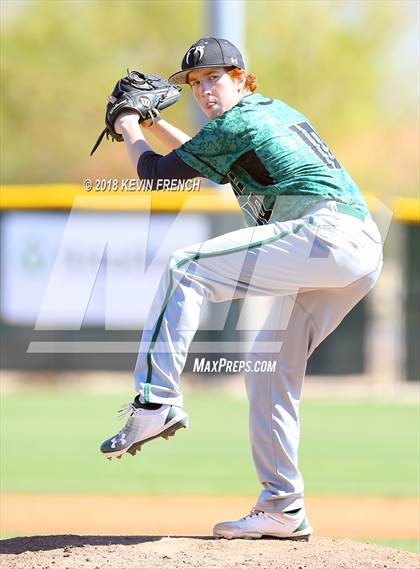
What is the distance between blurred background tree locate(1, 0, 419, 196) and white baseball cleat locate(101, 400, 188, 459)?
908 inches

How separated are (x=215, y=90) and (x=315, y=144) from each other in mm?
395

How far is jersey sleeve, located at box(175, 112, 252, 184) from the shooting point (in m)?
3.65

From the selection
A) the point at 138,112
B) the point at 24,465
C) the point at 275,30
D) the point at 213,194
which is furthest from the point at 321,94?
the point at 138,112

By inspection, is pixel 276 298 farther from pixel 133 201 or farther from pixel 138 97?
pixel 133 201

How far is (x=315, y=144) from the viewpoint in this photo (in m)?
3.81

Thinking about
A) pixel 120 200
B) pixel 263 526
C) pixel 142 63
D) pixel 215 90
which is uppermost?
pixel 142 63

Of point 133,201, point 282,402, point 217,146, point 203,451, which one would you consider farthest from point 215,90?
point 133,201

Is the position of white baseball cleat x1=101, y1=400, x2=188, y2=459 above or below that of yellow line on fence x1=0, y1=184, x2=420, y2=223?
below

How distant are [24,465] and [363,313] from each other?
5.89 m

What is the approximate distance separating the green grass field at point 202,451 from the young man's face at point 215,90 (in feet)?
12.6

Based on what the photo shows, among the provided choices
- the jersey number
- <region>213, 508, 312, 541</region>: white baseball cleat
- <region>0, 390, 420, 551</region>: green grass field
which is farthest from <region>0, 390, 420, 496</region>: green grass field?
the jersey number

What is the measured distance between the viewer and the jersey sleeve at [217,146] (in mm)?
3654

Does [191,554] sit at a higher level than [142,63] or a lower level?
lower

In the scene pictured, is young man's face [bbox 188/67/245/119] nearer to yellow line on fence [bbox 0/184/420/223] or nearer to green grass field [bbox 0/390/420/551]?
green grass field [bbox 0/390/420/551]
